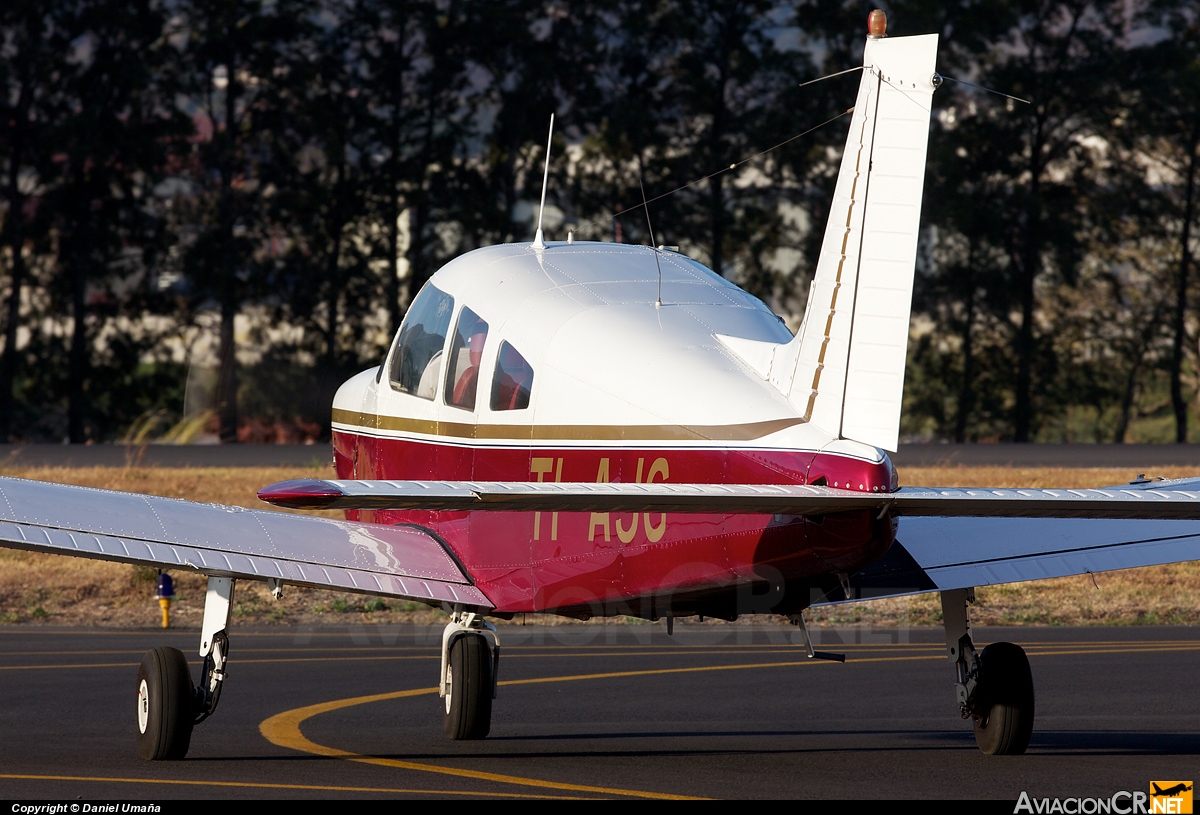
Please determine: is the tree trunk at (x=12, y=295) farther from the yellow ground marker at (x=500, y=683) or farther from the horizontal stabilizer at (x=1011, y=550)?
the horizontal stabilizer at (x=1011, y=550)

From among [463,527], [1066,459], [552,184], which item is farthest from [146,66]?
[463,527]

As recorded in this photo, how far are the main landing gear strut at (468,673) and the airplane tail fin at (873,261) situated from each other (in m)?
3.20

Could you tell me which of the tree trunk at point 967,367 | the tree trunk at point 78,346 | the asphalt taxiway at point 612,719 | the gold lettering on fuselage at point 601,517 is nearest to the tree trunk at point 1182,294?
the tree trunk at point 967,367

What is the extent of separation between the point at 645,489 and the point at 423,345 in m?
4.18

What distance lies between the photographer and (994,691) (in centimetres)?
1049

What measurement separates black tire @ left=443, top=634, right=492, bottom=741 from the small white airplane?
2 centimetres

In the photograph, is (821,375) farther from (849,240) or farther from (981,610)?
(981,610)

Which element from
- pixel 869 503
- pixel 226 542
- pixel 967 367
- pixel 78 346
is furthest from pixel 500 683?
pixel 967 367

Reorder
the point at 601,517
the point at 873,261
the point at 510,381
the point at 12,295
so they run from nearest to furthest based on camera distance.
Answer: the point at 873,261, the point at 601,517, the point at 510,381, the point at 12,295

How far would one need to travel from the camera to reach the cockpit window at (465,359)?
35.7ft

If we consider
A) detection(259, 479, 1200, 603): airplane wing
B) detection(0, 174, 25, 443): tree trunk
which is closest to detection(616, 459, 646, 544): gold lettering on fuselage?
detection(259, 479, 1200, 603): airplane wing

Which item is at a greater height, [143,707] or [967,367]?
[967,367]

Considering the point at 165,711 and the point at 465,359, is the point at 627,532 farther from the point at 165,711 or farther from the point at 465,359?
the point at 165,711

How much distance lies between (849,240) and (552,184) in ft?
137
